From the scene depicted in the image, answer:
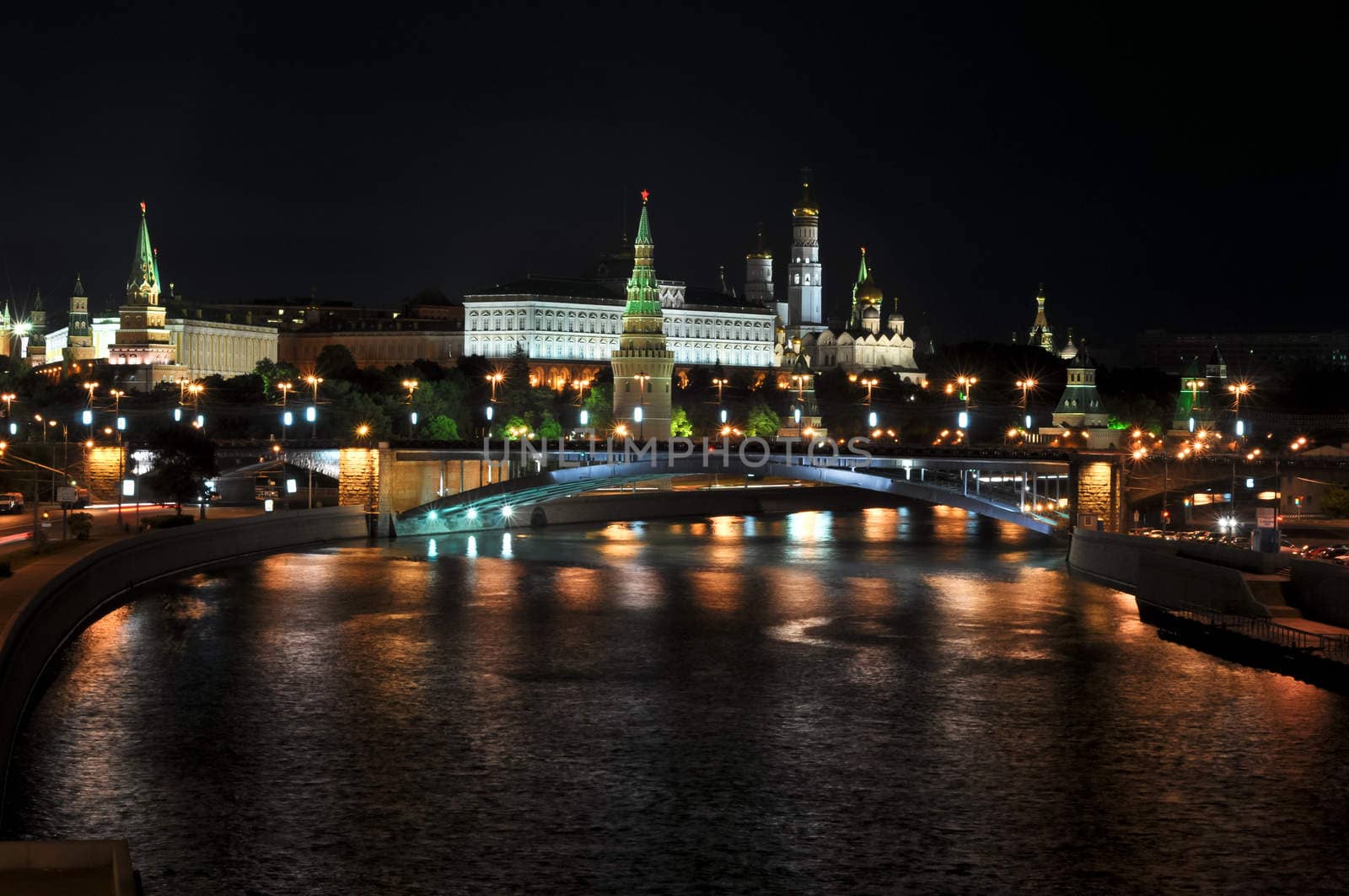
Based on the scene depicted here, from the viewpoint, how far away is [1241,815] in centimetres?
2430

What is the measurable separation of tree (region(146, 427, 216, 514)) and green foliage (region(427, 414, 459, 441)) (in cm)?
2484

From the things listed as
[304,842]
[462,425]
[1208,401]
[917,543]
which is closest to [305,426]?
[462,425]

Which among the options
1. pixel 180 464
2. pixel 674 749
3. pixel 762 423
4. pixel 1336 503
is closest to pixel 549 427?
pixel 762 423

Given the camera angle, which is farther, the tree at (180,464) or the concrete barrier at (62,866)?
the tree at (180,464)

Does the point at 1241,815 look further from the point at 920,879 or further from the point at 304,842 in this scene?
the point at 304,842

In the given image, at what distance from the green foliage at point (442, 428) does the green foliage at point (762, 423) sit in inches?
867

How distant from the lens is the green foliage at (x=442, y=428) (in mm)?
90500

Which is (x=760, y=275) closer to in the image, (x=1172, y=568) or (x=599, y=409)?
(x=599, y=409)

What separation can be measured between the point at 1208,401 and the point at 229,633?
77.5m

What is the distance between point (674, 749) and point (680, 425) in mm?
80072

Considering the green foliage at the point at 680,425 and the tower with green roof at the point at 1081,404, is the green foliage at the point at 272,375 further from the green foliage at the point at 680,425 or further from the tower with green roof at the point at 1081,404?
the tower with green roof at the point at 1081,404

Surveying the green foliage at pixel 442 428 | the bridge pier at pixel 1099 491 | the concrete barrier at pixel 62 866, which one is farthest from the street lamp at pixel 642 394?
the concrete barrier at pixel 62 866

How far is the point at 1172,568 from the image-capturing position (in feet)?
135

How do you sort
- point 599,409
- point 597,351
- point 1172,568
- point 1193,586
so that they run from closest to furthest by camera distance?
1. point 1193,586
2. point 1172,568
3. point 599,409
4. point 597,351
